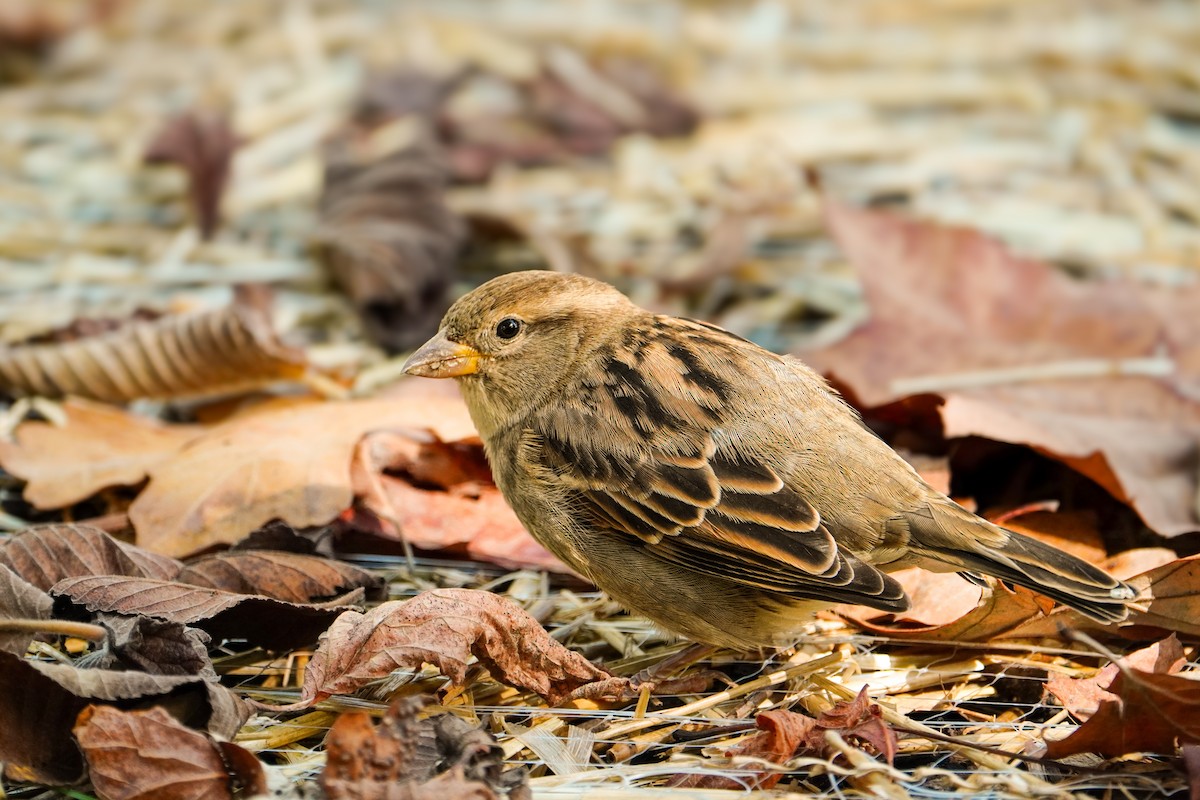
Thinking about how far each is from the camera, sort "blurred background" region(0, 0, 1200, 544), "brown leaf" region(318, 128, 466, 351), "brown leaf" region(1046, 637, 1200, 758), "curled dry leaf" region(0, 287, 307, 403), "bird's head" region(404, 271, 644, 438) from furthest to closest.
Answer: "brown leaf" region(318, 128, 466, 351) → "blurred background" region(0, 0, 1200, 544) → "curled dry leaf" region(0, 287, 307, 403) → "bird's head" region(404, 271, 644, 438) → "brown leaf" region(1046, 637, 1200, 758)

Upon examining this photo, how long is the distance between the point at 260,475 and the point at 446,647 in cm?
119

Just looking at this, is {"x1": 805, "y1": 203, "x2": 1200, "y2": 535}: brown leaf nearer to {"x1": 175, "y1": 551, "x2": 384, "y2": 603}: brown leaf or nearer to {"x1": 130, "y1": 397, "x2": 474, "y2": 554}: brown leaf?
{"x1": 130, "y1": 397, "x2": 474, "y2": 554}: brown leaf

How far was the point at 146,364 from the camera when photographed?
4797 mm

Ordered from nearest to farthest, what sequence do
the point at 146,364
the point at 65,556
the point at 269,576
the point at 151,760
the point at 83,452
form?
1. the point at 151,760
2. the point at 65,556
3. the point at 269,576
4. the point at 83,452
5. the point at 146,364

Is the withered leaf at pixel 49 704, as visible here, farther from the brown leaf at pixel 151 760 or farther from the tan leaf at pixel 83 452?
the tan leaf at pixel 83 452

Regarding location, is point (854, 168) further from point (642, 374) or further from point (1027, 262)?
point (642, 374)

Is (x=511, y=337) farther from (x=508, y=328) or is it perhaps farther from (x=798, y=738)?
(x=798, y=738)

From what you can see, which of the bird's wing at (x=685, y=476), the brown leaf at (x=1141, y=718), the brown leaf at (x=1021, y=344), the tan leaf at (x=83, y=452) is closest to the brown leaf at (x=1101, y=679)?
the brown leaf at (x=1141, y=718)

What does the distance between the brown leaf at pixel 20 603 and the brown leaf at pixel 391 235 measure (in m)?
2.48

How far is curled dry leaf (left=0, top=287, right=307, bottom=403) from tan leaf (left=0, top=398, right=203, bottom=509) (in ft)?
0.42

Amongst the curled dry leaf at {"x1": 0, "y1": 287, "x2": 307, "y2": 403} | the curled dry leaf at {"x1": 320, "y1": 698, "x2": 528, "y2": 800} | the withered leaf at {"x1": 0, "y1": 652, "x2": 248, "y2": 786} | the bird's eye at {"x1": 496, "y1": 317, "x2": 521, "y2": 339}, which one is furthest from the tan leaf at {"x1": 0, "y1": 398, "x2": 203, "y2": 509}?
the curled dry leaf at {"x1": 320, "y1": 698, "x2": 528, "y2": 800}

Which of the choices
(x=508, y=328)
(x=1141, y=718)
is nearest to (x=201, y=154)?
(x=508, y=328)

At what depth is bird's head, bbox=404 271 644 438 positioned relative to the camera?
13.3 ft

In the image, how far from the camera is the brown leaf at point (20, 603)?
123 inches
